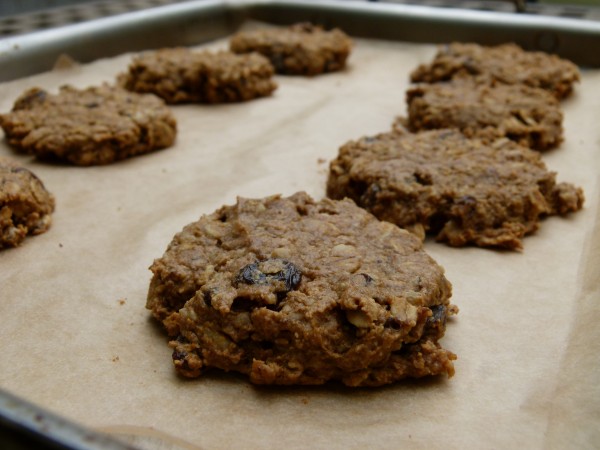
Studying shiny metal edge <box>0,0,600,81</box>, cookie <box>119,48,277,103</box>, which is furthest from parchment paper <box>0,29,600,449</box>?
shiny metal edge <box>0,0,600,81</box>

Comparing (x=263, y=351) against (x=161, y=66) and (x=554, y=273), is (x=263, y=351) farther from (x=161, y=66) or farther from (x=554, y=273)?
(x=161, y=66)

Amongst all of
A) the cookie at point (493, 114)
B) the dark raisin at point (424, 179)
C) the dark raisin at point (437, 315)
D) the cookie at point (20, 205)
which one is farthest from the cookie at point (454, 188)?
the cookie at point (20, 205)

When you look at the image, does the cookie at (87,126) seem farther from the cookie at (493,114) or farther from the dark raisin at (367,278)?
the dark raisin at (367,278)

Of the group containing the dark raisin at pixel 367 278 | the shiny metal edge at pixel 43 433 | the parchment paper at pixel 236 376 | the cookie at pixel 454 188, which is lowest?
the parchment paper at pixel 236 376

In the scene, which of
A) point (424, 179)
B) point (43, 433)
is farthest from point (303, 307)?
point (424, 179)

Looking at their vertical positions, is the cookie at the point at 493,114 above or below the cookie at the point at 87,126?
above

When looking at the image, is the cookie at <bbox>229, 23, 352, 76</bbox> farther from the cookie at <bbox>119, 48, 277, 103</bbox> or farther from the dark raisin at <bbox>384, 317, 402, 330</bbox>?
the dark raisin at <bbox>384, 317, 402, 330</bbox>

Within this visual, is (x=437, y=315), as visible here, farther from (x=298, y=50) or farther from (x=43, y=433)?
(x=298, y=50)
